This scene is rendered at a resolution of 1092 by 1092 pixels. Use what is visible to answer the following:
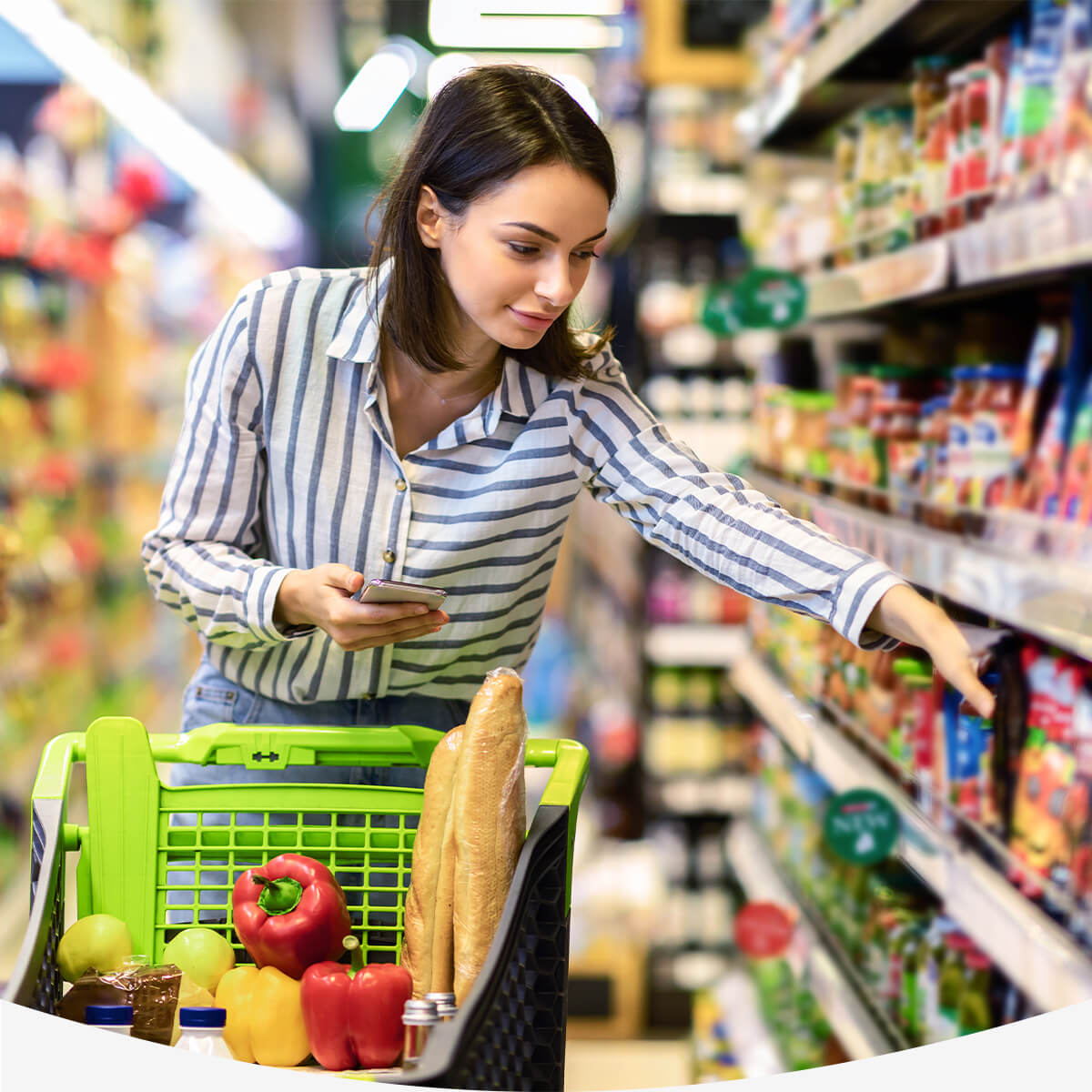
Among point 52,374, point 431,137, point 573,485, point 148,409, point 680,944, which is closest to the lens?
point 431,137

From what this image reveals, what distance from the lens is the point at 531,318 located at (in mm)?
1454

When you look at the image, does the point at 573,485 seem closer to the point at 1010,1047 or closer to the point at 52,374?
the point at 1010,1047

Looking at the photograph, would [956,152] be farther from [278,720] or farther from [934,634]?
[278,720]

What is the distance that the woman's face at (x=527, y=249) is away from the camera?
1405mm

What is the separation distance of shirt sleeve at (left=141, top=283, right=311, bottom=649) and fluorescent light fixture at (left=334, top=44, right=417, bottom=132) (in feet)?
22.7

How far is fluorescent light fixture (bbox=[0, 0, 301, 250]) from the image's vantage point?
11.7 feet

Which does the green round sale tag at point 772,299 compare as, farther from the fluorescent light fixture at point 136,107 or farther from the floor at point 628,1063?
the floor at point 628,1063

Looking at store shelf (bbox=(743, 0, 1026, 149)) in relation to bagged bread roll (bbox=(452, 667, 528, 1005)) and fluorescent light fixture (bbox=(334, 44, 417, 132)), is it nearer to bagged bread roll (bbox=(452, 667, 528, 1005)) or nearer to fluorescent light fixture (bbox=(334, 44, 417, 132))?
bagged bread roll (bbox=(452, 667, 528, 1005))

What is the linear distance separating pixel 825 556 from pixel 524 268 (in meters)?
0.43

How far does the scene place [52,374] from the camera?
4902mm

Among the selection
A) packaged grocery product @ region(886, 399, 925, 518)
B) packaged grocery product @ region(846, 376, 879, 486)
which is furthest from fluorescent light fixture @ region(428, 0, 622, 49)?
packaged grocery product @ region(886, 399, 925, 518)

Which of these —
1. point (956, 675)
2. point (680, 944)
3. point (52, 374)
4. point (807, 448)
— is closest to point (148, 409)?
point (52, 374)

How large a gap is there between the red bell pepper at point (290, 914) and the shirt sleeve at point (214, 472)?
292 mm

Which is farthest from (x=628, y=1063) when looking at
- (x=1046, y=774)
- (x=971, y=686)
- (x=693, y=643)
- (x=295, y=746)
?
(x=971, y=686)
